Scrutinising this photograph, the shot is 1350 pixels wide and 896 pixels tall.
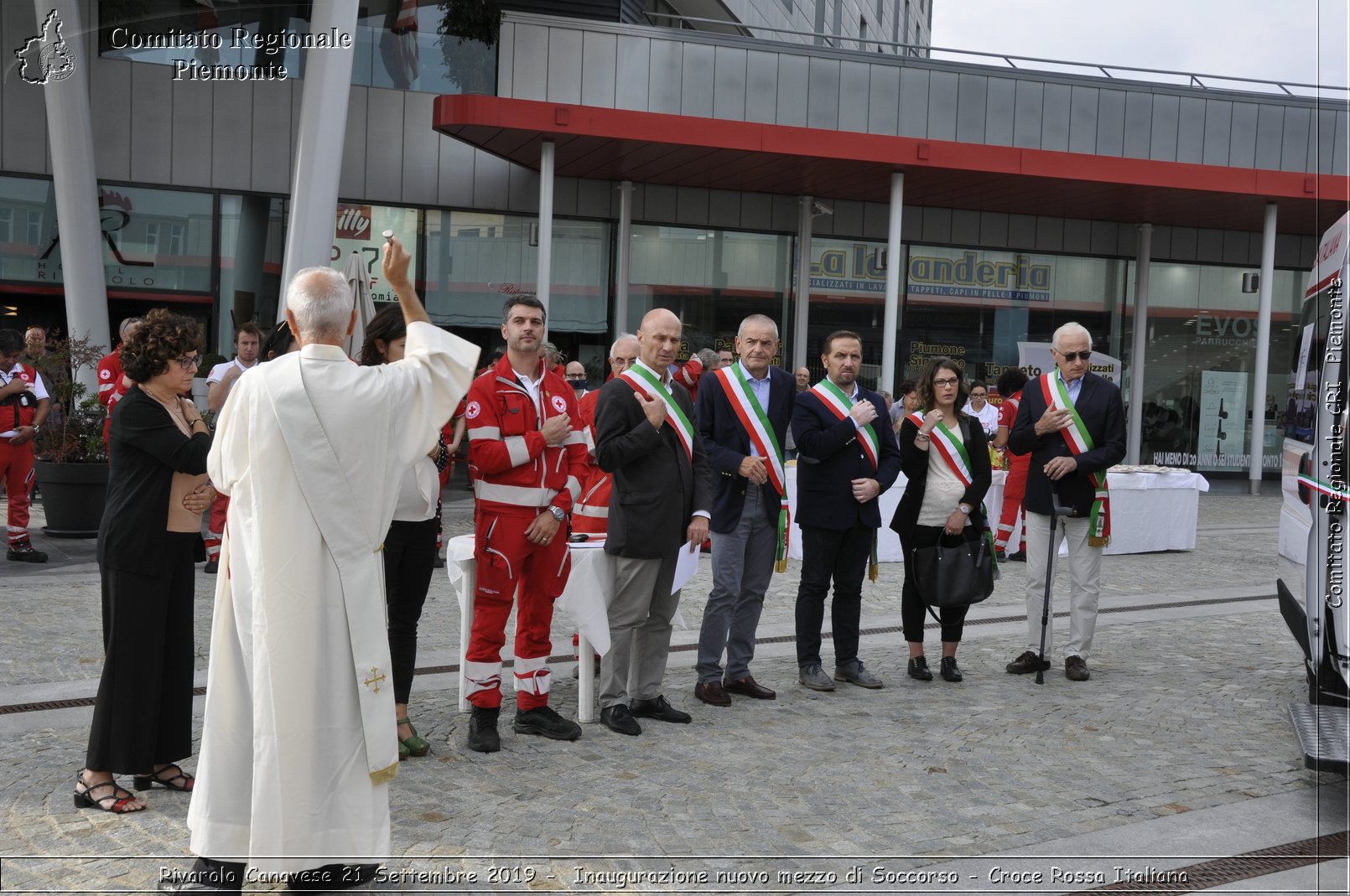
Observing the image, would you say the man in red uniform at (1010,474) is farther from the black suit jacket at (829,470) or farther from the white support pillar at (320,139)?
the white support pillar at (320,139)

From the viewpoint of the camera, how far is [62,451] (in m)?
10.3

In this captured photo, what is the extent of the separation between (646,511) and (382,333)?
1494 mm

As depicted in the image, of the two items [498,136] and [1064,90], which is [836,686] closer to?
[498,136]

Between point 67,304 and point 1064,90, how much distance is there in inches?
593

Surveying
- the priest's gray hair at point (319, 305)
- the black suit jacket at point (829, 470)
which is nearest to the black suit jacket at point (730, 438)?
the black suit jacket at point (829, 470)

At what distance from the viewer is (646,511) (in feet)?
18.5

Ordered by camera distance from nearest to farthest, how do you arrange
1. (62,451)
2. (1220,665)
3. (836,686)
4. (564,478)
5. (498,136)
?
(564,478) < (836,686) < (1220,665) < (62,451) < (498,136)

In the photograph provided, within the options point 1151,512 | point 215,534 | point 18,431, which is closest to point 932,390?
point 215,534

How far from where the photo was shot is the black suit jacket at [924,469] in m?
6.81

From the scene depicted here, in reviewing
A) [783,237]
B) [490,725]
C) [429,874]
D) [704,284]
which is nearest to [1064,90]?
[783,237]

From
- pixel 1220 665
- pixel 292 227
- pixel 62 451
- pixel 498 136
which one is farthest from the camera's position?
pixel 498 136

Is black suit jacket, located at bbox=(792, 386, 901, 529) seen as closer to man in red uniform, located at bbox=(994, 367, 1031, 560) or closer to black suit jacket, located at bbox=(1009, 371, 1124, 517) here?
black suit jacket, located at bbox=(1009, 371, 1124, 517)

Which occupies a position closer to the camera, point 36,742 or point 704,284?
point 36,742

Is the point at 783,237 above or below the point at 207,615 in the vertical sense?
above
